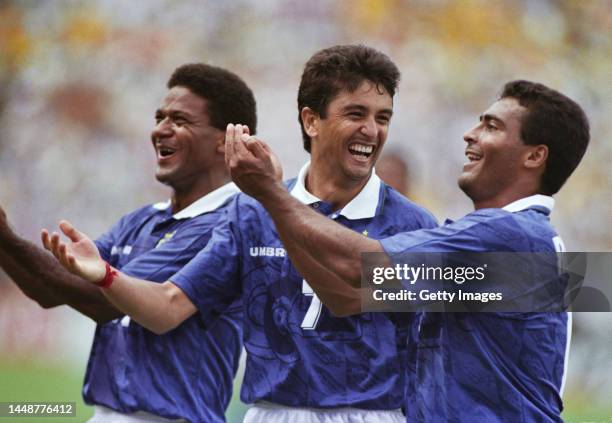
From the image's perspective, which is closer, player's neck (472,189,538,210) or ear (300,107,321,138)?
player's neck (472,189,538,210)

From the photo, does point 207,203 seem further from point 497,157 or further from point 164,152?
point 497,157

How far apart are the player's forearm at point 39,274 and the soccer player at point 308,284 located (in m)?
0.58

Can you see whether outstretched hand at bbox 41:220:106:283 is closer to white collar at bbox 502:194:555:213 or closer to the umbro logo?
the umbro logo

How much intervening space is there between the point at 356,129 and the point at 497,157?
1.67ft

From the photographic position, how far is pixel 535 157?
10.9 feet

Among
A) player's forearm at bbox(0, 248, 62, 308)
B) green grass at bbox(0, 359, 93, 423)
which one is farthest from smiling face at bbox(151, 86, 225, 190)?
green grass at bbox(0, 359, 93, 423)

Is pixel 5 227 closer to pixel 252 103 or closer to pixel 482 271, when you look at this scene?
pixel 252 103

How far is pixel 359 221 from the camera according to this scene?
354 centimetres

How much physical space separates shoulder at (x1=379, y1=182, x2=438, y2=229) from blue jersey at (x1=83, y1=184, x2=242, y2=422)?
855 mm

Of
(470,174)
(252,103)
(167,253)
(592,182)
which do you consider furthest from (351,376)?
(592,182)

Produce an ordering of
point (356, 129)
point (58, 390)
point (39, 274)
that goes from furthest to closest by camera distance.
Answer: point (58, 390), point (39, 274), point (356, 129)

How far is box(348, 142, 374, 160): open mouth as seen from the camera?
3.56 meters

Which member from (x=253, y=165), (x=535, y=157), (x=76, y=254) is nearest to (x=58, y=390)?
(x=76, y=254)

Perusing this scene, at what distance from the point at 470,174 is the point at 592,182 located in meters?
4.33
